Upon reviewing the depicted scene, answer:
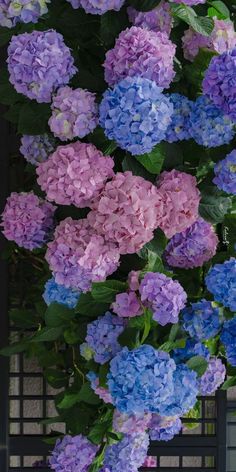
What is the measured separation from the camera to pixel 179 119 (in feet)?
4.66

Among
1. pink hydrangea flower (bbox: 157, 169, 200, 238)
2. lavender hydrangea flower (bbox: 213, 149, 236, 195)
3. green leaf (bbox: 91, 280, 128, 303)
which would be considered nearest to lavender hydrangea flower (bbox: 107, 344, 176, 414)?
green leaf (bbox: 91, 280, 128, 303)

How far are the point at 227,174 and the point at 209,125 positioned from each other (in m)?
0.10

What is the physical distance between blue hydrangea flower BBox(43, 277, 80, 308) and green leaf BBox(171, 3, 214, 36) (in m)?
0.57

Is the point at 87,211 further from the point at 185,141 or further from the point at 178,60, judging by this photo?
the point at 178,60

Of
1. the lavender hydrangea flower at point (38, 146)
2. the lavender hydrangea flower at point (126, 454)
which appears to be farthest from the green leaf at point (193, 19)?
the lavender hydrangea flower at point (126, 454)

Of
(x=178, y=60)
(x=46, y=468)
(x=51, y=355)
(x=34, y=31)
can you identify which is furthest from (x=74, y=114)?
(x=46, y=468)

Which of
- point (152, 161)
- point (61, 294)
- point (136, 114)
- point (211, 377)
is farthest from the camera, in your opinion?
point (211, 377)

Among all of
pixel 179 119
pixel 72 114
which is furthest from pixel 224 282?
pixel 72 114

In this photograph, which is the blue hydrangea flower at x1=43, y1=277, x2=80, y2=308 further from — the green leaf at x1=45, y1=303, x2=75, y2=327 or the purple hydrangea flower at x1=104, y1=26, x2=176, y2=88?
the purple hydrangea flower at x1=104, y1=26, x2=176, y2=88

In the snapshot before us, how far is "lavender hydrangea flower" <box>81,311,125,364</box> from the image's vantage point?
144 centimetres

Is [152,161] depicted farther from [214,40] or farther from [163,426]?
[163,426]

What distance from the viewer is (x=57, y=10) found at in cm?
145

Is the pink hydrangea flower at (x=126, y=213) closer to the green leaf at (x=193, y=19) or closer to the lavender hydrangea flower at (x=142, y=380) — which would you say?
the lavender hydrangea flower at (x=142, y=380)

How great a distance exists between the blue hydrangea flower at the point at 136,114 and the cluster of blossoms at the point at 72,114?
47mm
